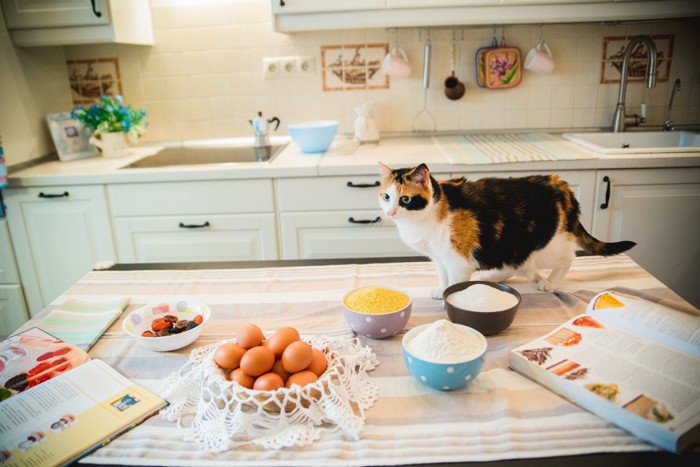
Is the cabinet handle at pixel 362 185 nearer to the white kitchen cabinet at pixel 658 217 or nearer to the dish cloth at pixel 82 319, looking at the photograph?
the white kitchen cabinet at pixel 658 217

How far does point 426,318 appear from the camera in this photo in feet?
3.79

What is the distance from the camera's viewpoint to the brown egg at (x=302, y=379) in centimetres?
84

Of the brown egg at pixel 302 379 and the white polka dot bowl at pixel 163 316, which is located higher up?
the brown egg at pixel 302 379

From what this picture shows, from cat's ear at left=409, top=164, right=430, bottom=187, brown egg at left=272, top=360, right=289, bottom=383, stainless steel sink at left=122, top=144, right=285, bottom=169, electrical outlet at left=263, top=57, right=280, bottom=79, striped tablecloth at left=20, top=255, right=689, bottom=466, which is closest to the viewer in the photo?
striped tablecloth at left=20, top=255, right=689, bottom=466

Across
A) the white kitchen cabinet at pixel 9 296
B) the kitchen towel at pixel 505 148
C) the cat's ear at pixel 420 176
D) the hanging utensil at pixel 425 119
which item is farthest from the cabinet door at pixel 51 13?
the cat's ear at pixel 420 176

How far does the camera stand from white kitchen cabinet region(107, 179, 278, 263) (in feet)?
7.63

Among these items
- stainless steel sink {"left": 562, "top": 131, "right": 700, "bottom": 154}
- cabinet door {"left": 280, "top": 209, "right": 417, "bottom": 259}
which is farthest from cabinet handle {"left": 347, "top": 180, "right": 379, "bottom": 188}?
stainless steel sink {"left": 562, "top": 131, "right": 700, "bottom": 154}

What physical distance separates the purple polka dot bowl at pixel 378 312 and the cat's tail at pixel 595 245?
0.48m

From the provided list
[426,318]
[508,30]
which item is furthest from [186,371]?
[508,30]

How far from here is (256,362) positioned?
86cm

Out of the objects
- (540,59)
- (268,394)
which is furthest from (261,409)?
(540,59)

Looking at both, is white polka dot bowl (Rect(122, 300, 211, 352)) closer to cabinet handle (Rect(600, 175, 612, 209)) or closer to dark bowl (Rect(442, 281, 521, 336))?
dark bowl (Rect(442, 281, 521, 336))

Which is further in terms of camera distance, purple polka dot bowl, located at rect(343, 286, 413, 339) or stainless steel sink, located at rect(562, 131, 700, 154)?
stainless steel sink, located at rect(562, 131, 700, 154)

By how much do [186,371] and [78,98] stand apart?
245cm
